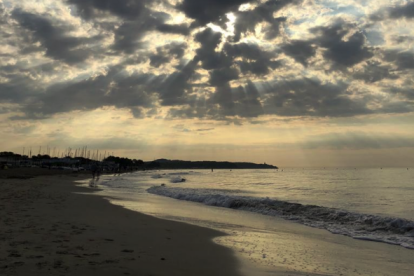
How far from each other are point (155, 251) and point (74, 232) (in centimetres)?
313

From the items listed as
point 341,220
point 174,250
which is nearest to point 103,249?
point 174,250

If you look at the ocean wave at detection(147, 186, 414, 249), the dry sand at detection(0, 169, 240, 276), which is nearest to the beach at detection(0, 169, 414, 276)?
the dry sand at detection(0, 169, 240, 276)

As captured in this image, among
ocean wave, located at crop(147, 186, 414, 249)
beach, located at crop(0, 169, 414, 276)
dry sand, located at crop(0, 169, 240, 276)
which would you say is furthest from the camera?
ocean wave, located at crop(147, 186, 414, 249)

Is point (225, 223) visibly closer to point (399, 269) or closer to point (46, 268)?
point (399, 269)

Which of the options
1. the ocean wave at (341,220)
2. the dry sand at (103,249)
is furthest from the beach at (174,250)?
the ocean wave at (341,220)

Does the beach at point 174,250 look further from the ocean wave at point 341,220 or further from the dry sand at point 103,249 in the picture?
the ocean wave at point 341,220

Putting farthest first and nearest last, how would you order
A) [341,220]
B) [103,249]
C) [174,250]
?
1. [341,220]
2. [174,250]
3. [103,249]

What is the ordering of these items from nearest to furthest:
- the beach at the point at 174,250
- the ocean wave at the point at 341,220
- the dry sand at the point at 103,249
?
the dry sand at the point at 103,249, the beach at the point at 174,250, the ocean wave at the point at 341,220

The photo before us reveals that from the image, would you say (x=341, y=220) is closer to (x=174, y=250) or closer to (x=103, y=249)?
→ (x=174, y=250)

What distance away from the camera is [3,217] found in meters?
11.5

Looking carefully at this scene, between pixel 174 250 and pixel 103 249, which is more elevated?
pixel 103 249

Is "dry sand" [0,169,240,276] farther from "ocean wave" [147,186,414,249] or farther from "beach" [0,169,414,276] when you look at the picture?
"ocean wave" [147,186,414,249]

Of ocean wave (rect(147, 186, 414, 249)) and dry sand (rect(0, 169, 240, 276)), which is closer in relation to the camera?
dry sand (rect(0, 169, 240, 276))

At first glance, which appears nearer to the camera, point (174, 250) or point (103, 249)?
point (103, 249)
